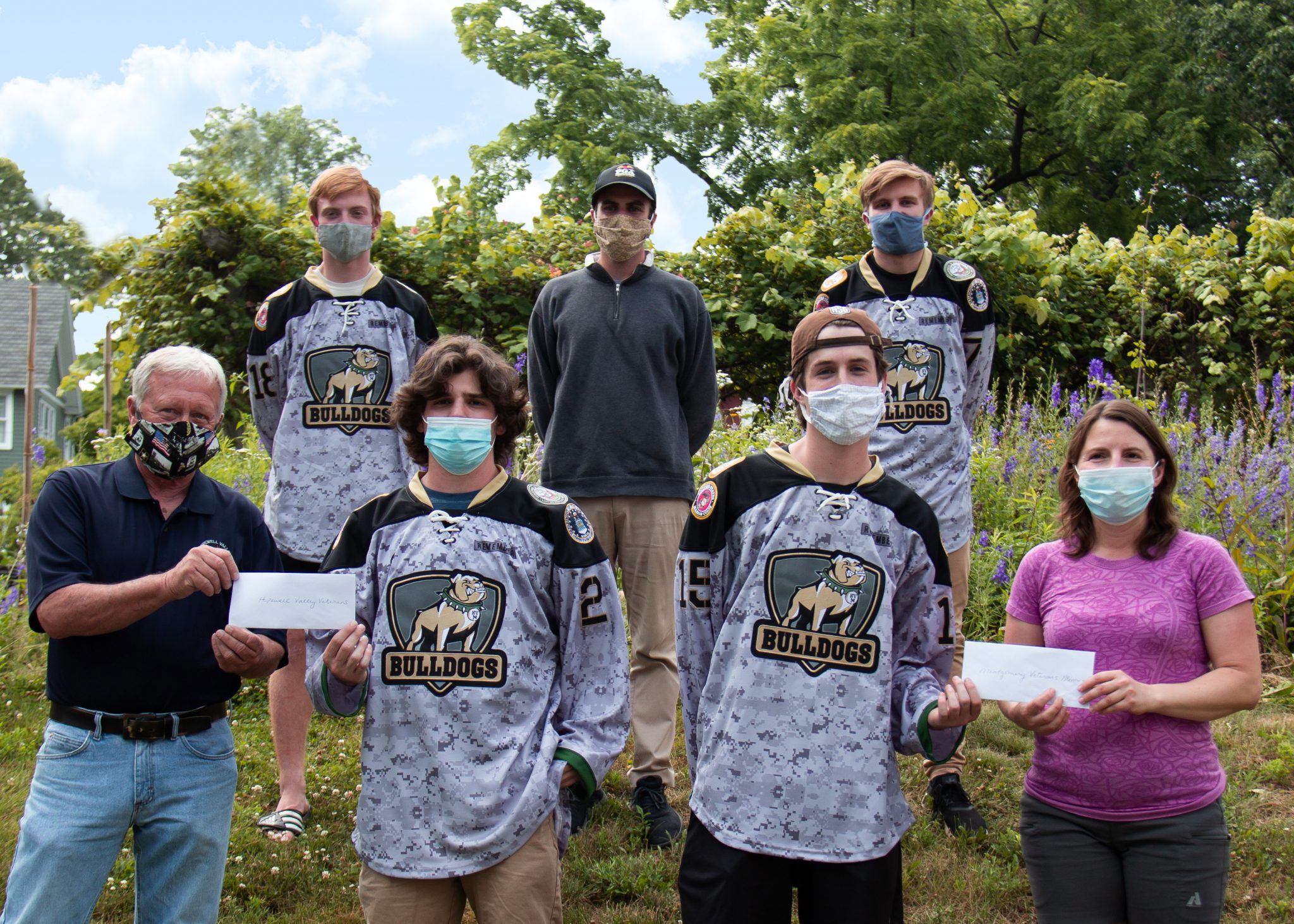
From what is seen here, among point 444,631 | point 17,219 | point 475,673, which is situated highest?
point 17,219

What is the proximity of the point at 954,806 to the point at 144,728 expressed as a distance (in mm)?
3053

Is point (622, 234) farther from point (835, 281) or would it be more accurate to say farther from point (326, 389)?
point (326, 389)

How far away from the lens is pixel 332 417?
4.23 m

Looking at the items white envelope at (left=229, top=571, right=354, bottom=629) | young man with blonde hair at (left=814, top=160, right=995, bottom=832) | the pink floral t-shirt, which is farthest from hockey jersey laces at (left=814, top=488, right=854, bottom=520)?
young man with blonde hair at (left=814, top=160, right=995, bottom=832)

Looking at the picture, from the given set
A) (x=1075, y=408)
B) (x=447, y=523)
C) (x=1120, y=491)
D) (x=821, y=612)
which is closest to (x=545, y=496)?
(x=447, y=523)

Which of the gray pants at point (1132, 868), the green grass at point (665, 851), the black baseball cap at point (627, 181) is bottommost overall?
the green grass at point (665, 851)

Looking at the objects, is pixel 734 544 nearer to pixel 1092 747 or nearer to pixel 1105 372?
pixel 1092 747

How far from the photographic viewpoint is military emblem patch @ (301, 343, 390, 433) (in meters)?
4.23

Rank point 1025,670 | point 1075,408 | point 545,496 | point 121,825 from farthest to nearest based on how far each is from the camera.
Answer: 1. point 1075,408
2. point 545,496
3. point 121,825
4. point 1025,670

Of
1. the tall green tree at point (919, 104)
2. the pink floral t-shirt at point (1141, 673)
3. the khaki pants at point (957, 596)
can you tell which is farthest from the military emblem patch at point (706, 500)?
the tall green tree at point (919, 104)

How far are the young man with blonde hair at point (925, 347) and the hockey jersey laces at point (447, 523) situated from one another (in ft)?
6.24

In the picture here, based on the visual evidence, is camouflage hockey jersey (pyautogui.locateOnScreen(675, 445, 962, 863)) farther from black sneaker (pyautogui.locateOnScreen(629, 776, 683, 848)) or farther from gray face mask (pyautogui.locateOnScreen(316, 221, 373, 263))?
gray face mask (pyautogui.locateOnScreen(316, 221, 373, 263))

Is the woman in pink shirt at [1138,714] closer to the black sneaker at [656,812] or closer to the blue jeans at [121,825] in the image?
the black sneaker at [656,812]

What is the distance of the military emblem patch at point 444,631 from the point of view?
2729 millimetres
